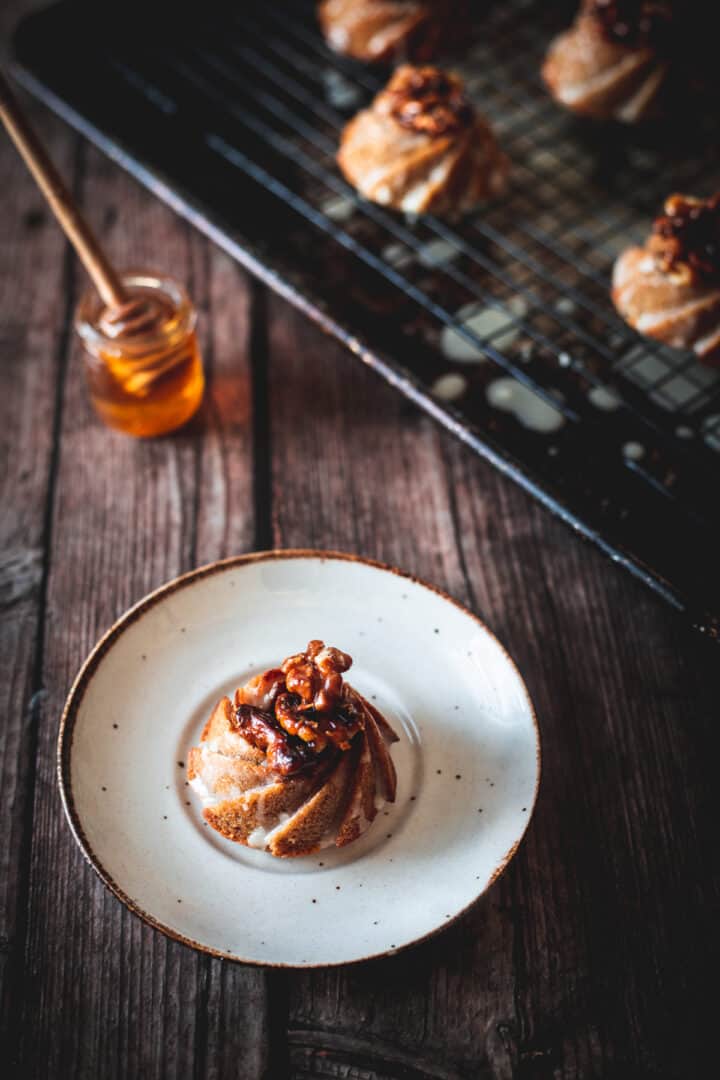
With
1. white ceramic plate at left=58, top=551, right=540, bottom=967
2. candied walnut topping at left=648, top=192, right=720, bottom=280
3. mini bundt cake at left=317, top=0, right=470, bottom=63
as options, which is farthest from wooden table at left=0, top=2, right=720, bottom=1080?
mini bundt cake at left=317, top=0, right=470, bottom=63

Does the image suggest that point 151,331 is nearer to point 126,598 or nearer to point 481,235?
point 126,598

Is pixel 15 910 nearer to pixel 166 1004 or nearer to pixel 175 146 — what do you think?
pixel 166 1004

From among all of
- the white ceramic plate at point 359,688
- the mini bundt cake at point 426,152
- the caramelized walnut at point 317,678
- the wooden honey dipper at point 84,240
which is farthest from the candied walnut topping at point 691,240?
the caramelized walnut at point 317,678

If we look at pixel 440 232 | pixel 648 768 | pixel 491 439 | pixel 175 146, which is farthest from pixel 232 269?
pixel 648 768

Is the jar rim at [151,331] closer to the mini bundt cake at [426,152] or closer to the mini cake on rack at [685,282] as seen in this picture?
the mini bundt cake at [426,152]

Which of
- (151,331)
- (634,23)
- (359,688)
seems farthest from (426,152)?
(359,688)

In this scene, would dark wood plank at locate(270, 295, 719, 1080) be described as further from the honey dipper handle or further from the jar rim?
the honey dipper handle
